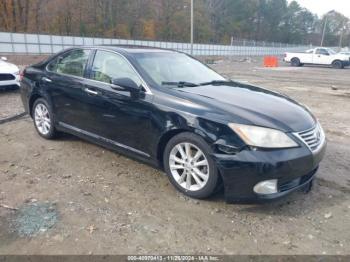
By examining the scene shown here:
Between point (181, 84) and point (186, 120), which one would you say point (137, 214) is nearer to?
point (186, 120)

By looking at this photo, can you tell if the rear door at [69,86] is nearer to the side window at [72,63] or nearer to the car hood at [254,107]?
the side window at [72,63]

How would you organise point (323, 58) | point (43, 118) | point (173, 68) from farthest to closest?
1. point (323, 58)
2. point (43, 118)
3. point (173, 68)

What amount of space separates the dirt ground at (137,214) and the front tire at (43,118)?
0.64 m

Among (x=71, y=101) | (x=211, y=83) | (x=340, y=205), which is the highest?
(x=211, y=83)

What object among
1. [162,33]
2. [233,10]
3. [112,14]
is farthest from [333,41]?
[112,14]

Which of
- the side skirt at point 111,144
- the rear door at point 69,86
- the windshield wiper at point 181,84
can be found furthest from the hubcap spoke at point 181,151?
the rear door at point 69,86

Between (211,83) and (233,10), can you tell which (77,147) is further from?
(233,10)

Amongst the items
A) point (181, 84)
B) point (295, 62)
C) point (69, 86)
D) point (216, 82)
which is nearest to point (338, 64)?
point (295, 62)

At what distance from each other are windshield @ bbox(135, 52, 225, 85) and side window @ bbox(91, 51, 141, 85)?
17 centimetres

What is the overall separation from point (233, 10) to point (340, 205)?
257 feet

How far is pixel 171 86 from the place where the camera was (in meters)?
3.89

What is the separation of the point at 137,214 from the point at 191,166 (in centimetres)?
74

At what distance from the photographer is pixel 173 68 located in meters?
4.36

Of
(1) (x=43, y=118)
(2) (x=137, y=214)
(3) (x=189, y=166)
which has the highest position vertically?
(1) (x=43, y=118)
